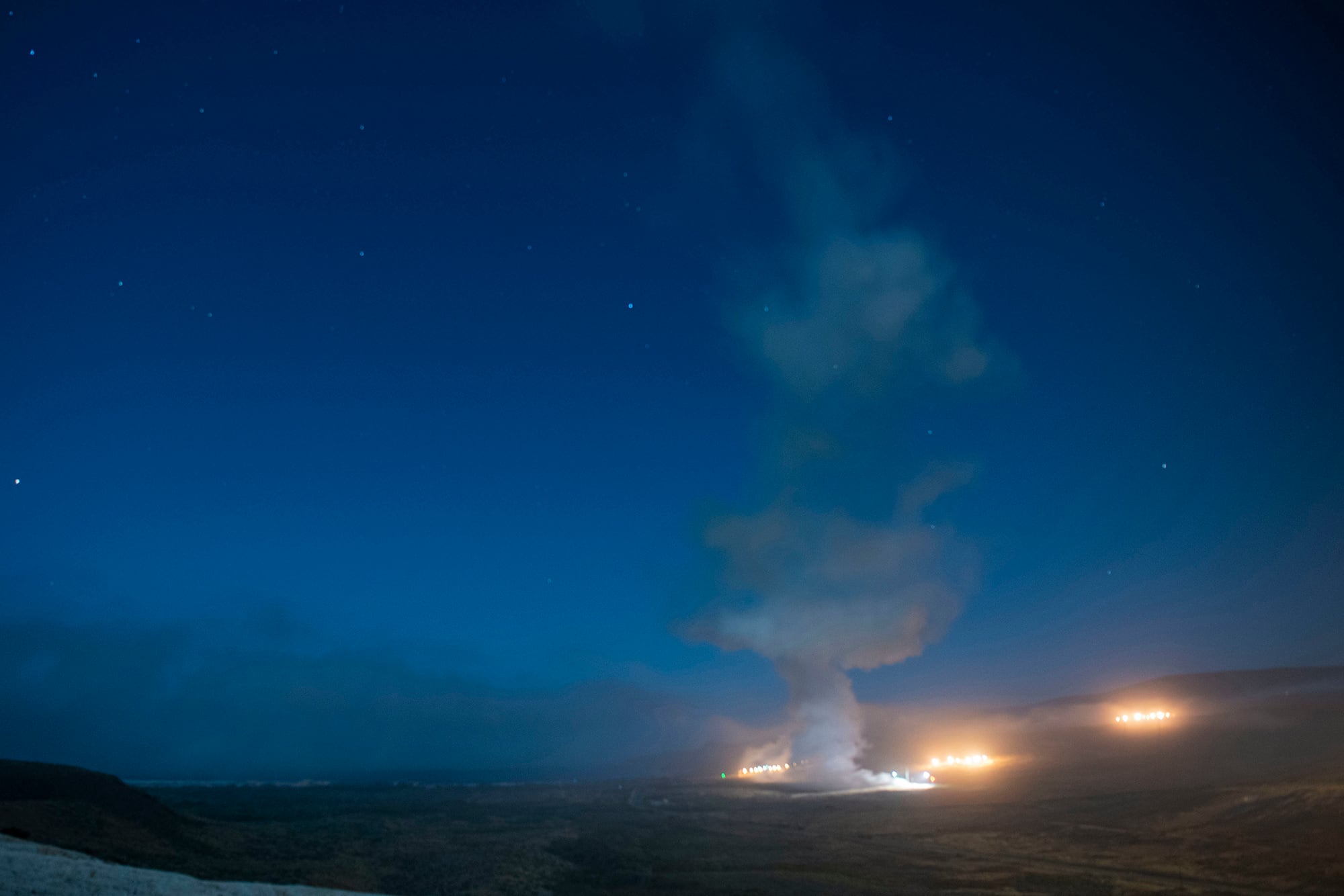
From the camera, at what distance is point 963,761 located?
3809 inches

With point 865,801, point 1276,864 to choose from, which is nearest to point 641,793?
point 865,801

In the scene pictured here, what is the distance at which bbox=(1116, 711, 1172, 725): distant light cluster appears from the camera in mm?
118463

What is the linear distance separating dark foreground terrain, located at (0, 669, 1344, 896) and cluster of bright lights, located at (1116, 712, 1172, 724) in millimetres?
52224

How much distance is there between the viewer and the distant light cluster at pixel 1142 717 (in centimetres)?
11846

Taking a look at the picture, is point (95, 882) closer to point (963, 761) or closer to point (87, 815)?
point (87, 815)

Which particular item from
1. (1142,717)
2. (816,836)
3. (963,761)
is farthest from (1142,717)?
(816,836)

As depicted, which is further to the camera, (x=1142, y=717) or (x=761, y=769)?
(x=1142, y=717)

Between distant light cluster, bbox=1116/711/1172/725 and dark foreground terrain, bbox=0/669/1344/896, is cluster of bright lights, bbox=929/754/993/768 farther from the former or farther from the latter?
distant light cluster, bbox=1116/711/1172/725

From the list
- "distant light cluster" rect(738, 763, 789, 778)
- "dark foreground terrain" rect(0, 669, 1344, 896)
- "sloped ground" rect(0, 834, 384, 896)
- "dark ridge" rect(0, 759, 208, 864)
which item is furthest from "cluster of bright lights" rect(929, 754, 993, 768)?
"sloped ground" rect(0, 834, 384, 896)

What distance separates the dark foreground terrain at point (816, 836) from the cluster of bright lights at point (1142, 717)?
52.2m

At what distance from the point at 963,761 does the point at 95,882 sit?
101 m

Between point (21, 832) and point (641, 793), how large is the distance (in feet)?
190

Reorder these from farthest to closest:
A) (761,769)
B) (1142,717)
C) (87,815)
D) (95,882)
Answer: (1142,717), (761,769), (87,815), (95,882)

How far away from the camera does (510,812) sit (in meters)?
64.8
